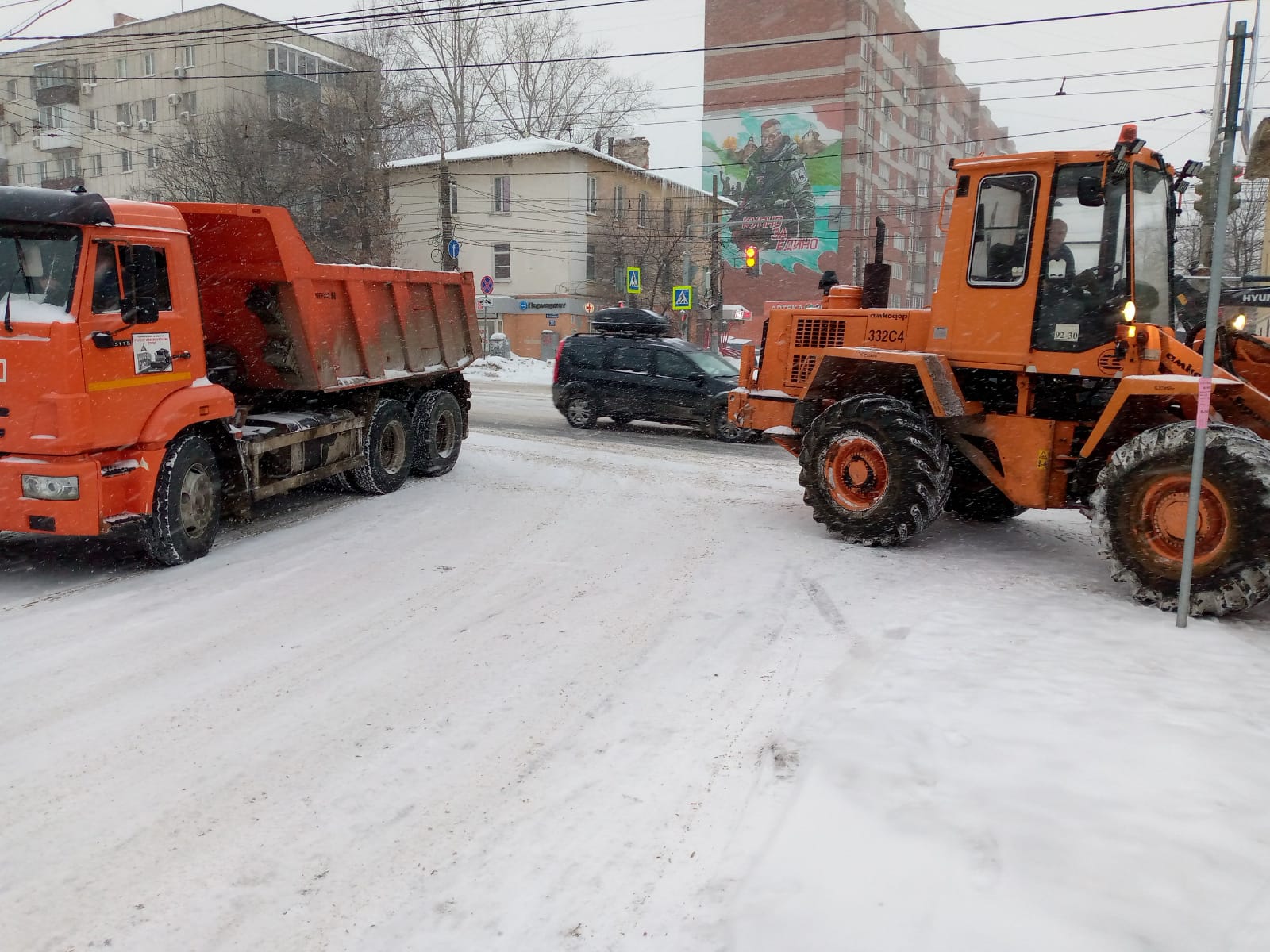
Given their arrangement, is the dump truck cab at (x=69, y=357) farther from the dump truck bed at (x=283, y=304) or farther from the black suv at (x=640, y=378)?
the black suv at (x=640, y=378)

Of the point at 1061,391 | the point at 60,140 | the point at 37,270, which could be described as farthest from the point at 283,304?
the point at 60,140

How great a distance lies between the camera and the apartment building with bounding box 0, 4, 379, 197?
166ft

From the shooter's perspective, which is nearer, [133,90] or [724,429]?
[724,429]

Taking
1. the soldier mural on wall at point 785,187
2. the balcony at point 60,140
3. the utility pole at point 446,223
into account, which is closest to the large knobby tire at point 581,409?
the utility pole at point 446,223

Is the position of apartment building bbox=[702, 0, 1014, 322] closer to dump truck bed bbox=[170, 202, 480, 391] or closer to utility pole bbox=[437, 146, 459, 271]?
utility pole bbox=[437, 146, 459, 271]

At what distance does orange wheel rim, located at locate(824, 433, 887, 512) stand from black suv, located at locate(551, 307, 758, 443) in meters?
6.78

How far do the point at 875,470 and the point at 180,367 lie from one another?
5.80 meters

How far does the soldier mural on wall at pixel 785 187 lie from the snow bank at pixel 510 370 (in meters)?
33.6

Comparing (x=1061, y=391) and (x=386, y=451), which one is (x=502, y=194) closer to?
(x=386, y=451)

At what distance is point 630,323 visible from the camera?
53.5 ft

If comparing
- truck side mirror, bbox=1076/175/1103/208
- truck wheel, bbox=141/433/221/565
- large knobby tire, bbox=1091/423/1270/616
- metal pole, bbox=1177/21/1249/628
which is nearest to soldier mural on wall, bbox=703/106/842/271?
truck side mirror, bbox=1076/175/1103/208

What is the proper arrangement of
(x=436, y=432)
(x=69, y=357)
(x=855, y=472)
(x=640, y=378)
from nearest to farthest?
1. (x=69, y=357)
2. (x=855, y=472)
3. (x=436, y=432)
4. (x=640, y=378)

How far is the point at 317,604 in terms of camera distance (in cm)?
644

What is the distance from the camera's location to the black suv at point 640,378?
15344 millimetres
